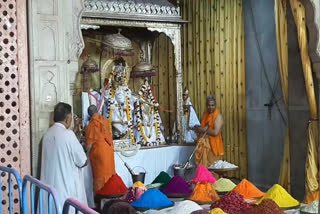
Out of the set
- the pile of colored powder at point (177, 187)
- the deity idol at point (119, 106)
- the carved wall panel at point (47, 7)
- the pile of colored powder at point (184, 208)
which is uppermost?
the carved wall panel at point (47, 7)

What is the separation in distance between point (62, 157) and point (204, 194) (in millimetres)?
1656

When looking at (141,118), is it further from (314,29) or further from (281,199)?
(281,199)

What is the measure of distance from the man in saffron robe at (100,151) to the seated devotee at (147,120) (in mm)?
1539

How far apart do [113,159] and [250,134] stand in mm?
3178

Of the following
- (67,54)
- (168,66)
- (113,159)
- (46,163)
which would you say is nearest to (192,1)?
(168,66)

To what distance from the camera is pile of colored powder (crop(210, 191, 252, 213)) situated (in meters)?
4.91

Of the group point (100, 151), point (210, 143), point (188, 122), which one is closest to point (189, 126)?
point (188, 122)

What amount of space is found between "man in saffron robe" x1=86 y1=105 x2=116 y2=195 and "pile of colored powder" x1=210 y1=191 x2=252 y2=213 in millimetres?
2724

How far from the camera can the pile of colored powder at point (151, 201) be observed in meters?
5.29

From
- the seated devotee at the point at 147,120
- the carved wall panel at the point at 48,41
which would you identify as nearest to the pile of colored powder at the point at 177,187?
the carved wall panel at the point at 48,41

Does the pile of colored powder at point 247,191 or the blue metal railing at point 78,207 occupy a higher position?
the blue metal railing at point 78,207

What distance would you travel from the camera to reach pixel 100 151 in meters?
7.48

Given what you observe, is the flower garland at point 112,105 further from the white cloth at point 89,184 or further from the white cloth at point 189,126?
the white cloth at point 89,184

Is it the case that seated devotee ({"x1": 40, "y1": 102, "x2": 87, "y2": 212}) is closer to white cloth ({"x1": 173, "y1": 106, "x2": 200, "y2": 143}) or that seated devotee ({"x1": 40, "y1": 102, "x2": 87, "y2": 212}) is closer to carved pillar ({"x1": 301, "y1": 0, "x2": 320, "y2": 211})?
carved pillar ({"x1": 301, "y1": 0, "x2": 320, "y2": 211})
